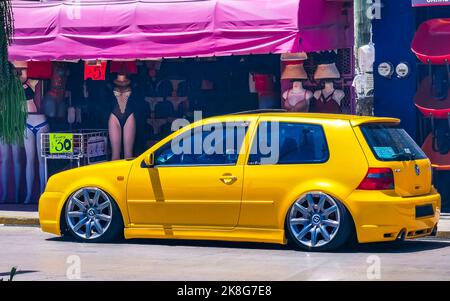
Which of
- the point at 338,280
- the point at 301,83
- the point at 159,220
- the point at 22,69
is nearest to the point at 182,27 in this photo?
the point at 301,83

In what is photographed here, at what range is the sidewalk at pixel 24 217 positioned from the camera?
53.4ft

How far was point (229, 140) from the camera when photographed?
14.8 meters

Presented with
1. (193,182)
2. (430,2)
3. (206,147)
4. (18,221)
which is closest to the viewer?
(193,182)

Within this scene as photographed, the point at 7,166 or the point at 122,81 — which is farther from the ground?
the point at 122,81

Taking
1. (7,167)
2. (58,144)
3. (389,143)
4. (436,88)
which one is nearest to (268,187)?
(389,143)

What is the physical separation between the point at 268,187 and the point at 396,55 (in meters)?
5.58

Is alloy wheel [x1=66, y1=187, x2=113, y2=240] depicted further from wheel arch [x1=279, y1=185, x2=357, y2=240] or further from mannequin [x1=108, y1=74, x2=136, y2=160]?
mannequin [x1=108, y1=74, x2=136, y2=160]

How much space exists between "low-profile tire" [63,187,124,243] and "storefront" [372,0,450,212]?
568 cm

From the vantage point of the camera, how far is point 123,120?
2078 cm

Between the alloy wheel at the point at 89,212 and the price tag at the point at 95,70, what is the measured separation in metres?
5.25

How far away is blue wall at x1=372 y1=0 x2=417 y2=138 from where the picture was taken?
749 inches

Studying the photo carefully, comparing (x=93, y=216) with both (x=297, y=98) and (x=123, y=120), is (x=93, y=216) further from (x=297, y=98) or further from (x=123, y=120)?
(x=123, y=120)

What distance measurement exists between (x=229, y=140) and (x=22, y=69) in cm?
707
